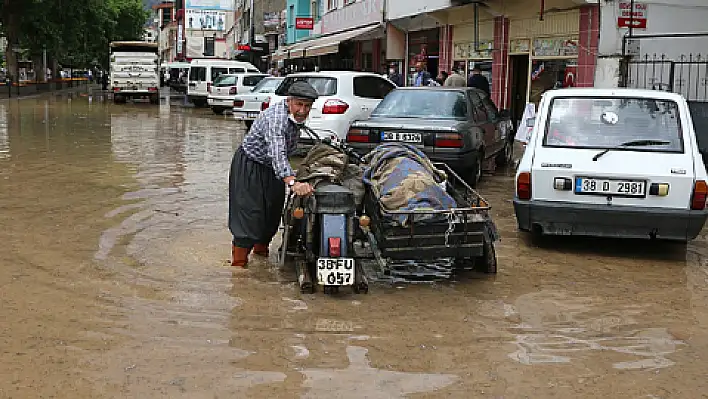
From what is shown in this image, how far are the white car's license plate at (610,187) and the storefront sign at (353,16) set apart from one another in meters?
21.9

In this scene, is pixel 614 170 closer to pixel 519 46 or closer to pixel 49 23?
pixel 519 46

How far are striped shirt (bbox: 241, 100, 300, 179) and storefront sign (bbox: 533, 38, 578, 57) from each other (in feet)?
41.1

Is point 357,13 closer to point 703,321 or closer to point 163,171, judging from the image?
point 163,171

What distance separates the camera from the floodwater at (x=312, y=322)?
432cm

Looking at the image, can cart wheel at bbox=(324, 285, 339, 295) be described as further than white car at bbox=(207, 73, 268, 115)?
No

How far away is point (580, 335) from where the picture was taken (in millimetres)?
5238

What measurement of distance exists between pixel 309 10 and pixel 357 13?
12.5m

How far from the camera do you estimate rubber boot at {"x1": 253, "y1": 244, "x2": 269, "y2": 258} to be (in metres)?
7.04

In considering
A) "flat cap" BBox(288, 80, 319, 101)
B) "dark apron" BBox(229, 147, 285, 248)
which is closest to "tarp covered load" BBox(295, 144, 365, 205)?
"dark apron" BBox(229, 147, 285, 248)

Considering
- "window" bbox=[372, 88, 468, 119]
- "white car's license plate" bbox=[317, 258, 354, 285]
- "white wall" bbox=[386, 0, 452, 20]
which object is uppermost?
"white wall" bbox=[386, 0, 452, 20]

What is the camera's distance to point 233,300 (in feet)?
A: 19.0

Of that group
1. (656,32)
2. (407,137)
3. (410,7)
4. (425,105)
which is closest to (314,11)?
(410,7)

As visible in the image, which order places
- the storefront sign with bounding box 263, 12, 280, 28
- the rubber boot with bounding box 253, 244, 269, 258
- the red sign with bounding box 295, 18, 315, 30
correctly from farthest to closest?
the storefront sign with bounding box 263, 12, 280, 28 → the red sign with bounding box 295, 18, 315, 30 → the rubber boot with bounding box 253, 244, 269, 258

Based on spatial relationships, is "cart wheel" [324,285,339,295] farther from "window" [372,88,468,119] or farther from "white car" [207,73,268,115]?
"white car" [207,73,268,115]
